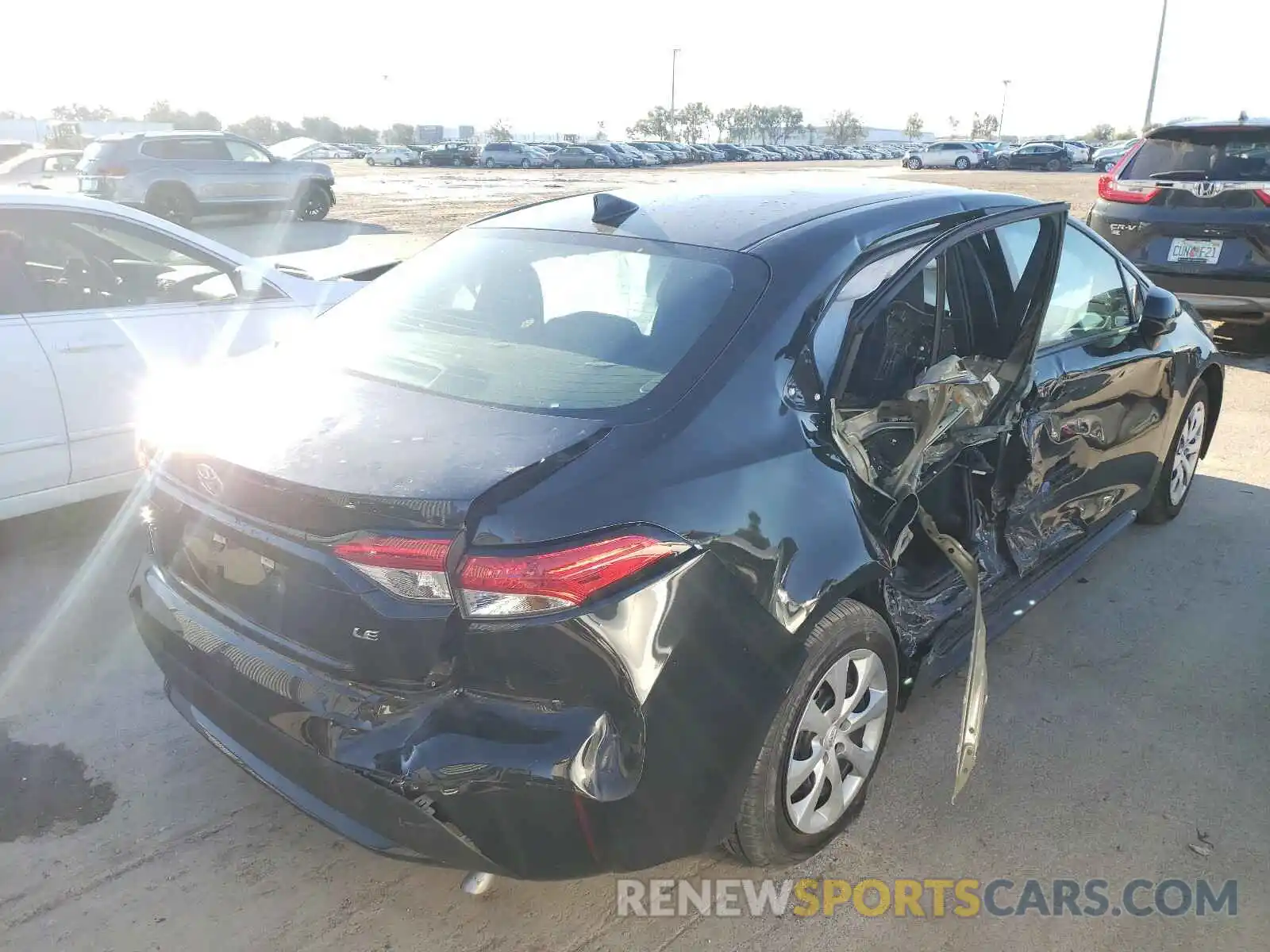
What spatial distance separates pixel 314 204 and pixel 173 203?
9.19 feet

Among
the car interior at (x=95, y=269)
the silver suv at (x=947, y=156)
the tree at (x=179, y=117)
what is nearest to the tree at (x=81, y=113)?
the tree at (x=179, y=117)

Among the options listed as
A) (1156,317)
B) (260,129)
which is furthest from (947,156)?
(260,129)

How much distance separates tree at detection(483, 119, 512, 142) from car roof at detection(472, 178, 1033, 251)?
10345cm

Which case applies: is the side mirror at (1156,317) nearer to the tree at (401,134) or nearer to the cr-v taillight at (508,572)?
the cr-v taillight at (508,572)

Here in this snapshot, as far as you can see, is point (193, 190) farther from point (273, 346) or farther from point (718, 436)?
point (718, 436)

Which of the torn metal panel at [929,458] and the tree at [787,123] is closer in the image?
the torn metal panel at [929,458]

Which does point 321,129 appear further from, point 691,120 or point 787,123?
point 787,123

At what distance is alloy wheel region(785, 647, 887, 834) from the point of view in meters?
2.45

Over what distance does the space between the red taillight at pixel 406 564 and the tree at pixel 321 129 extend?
4181 inches

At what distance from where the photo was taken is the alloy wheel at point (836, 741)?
2445 millimetres

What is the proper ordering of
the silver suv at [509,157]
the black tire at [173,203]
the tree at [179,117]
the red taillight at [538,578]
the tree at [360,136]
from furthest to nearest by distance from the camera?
1. the tree at [360,136]
2. the tree at [179,117]
3. the silver suv at [509,157]
4. the black tire at [173,203]
5. the red taillight at [538,578]

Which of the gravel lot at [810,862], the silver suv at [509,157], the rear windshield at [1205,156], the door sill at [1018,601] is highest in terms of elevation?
the silver suv at [509,157]

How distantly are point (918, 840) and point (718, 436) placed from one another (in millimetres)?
1345

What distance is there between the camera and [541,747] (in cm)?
194
